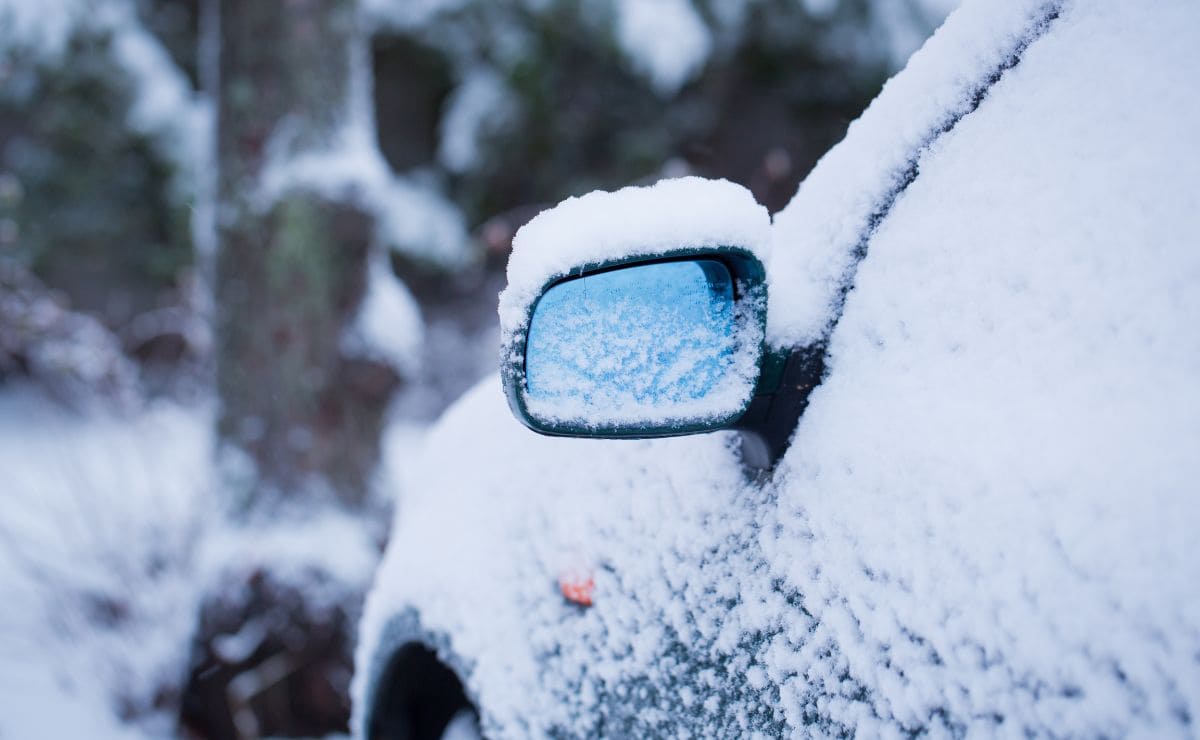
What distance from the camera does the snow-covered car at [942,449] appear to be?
61cm

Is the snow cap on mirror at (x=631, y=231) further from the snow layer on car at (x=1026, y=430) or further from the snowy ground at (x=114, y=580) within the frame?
the snowy ground at (x=114, y=580)

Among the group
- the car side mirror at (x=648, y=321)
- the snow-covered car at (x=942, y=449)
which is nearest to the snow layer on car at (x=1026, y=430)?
the snow-covered car at (x=942, y=449)

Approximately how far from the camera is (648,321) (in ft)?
2.92

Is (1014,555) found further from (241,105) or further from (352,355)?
(241,105)

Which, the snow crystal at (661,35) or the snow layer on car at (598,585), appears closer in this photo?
the snow layer on car at (598,585)

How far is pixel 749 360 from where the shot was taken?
0.87 m

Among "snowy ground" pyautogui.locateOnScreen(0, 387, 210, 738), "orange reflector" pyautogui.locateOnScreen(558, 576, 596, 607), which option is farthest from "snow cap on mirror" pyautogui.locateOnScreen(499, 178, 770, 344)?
"snowy ground" pyautogui.locateOnScreen(0, 387, 210, 738)

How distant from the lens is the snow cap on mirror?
2.74 feet

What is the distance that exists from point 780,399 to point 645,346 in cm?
18

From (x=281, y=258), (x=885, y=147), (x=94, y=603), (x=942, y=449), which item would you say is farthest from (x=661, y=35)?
(x=942, y=449)

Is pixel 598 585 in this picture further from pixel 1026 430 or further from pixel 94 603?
pixel 94 603

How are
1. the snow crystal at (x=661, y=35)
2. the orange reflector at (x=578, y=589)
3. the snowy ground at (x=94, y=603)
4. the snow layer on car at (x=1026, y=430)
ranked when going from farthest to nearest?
the snow crystal at (x=661, y=35)
the snowy ground at (x=94, y=603)
the orange reflector at (x=578, y=589)
the snow layer on car at (x=1026, y=430)

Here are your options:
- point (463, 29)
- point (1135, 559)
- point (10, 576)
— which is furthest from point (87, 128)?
point (1135, 559)

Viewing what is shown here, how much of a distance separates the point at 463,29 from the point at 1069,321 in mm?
6922
